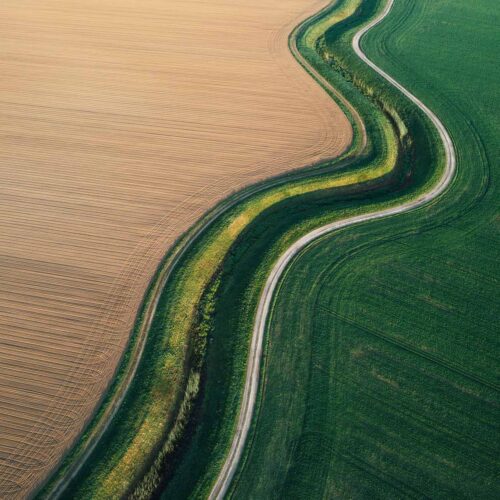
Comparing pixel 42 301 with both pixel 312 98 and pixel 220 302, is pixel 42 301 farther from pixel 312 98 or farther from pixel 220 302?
pixel 312 98

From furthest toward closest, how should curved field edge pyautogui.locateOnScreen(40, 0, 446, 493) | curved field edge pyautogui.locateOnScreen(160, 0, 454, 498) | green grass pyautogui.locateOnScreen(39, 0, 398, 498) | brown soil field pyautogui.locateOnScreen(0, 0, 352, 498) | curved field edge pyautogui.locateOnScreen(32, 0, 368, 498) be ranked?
curved field edge pyautogui.locateOnScreen(40, 0, 446, 493) < brown soil field pyautogui.locateOnScreen(0, 0, 352, 498) < curved field edge pyautogui.locateOnScreen(160, 0, 454, 498) < green grass pyautogui.locateOnScreen(39, 0, 398, 498) < curved field edge pyautogui.locateOnScreen(32, 0, 368, 498)

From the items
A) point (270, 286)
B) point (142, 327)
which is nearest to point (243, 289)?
point (270, 286)

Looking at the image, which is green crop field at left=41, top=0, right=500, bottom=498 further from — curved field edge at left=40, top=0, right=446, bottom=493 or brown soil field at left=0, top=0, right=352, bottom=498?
brown soil field at left=0, top=0, right=352, bottom=498

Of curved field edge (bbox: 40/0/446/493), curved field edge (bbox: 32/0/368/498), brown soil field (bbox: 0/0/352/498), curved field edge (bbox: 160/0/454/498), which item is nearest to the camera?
curved field edge (bbox: 32/0/368/498)

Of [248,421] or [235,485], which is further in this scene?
[248,421]

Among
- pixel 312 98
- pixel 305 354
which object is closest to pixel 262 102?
pixel 312 98

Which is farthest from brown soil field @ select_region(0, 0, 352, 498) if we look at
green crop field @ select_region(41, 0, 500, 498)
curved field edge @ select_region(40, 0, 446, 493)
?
green crop field @ select_region(41, 0, 500, 498)

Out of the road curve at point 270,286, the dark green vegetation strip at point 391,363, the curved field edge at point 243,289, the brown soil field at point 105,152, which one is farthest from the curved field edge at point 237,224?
the dark green vegetation strip at point 391,363

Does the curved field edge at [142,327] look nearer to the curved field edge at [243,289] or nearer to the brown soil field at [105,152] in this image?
the brown soil field at [105,152]
